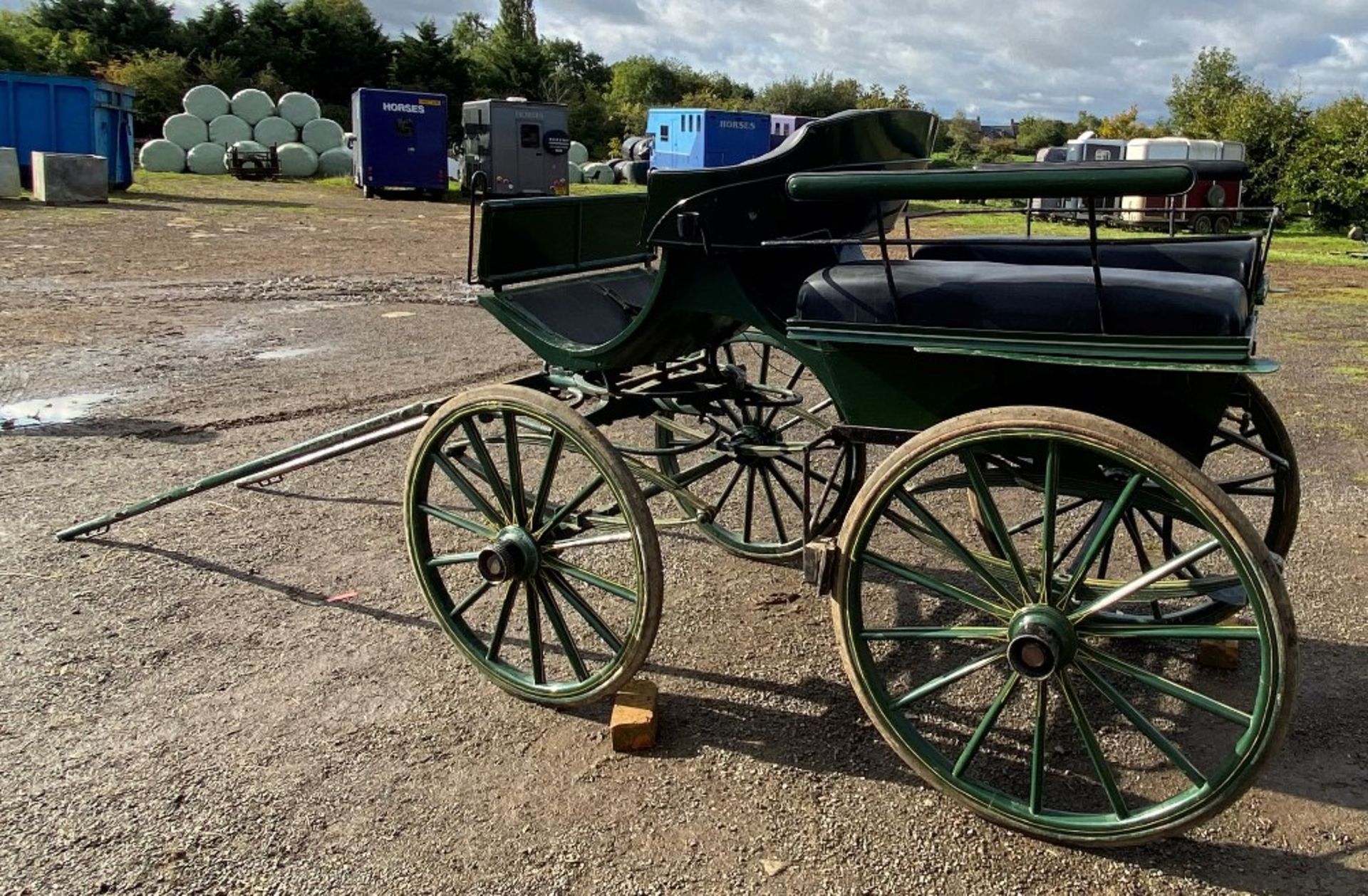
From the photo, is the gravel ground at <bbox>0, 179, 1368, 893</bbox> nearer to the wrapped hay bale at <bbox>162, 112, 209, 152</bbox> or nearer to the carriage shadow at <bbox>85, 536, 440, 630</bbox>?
the carriage shadow at <bbox>85, 536, 440, 630</bbox>

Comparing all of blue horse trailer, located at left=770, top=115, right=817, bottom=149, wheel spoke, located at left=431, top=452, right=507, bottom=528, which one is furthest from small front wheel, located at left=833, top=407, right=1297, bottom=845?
blue horse trailer, located at left=770, top=115, right=817, bottom=149

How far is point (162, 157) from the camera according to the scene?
100ft

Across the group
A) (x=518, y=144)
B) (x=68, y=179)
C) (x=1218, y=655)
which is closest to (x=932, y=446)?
(x=1218, y=655)

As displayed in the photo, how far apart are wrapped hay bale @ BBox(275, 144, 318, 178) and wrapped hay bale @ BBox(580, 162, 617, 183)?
8.01m

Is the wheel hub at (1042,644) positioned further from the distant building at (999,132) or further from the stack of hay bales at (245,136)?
the distant building at (999,132)

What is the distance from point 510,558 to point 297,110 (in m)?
32.8

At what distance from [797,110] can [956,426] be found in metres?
62.6

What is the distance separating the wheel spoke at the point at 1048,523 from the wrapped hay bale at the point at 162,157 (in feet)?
107

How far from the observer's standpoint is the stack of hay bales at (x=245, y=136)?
101ft

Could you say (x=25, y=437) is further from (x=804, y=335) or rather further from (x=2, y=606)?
(x=804, y=335)

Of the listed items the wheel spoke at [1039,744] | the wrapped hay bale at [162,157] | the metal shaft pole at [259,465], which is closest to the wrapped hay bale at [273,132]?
the wrapped hay bale at [162,157]

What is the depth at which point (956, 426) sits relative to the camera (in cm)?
254

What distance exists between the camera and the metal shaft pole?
147 inches

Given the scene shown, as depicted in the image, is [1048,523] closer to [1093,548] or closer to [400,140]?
[1093,548]
